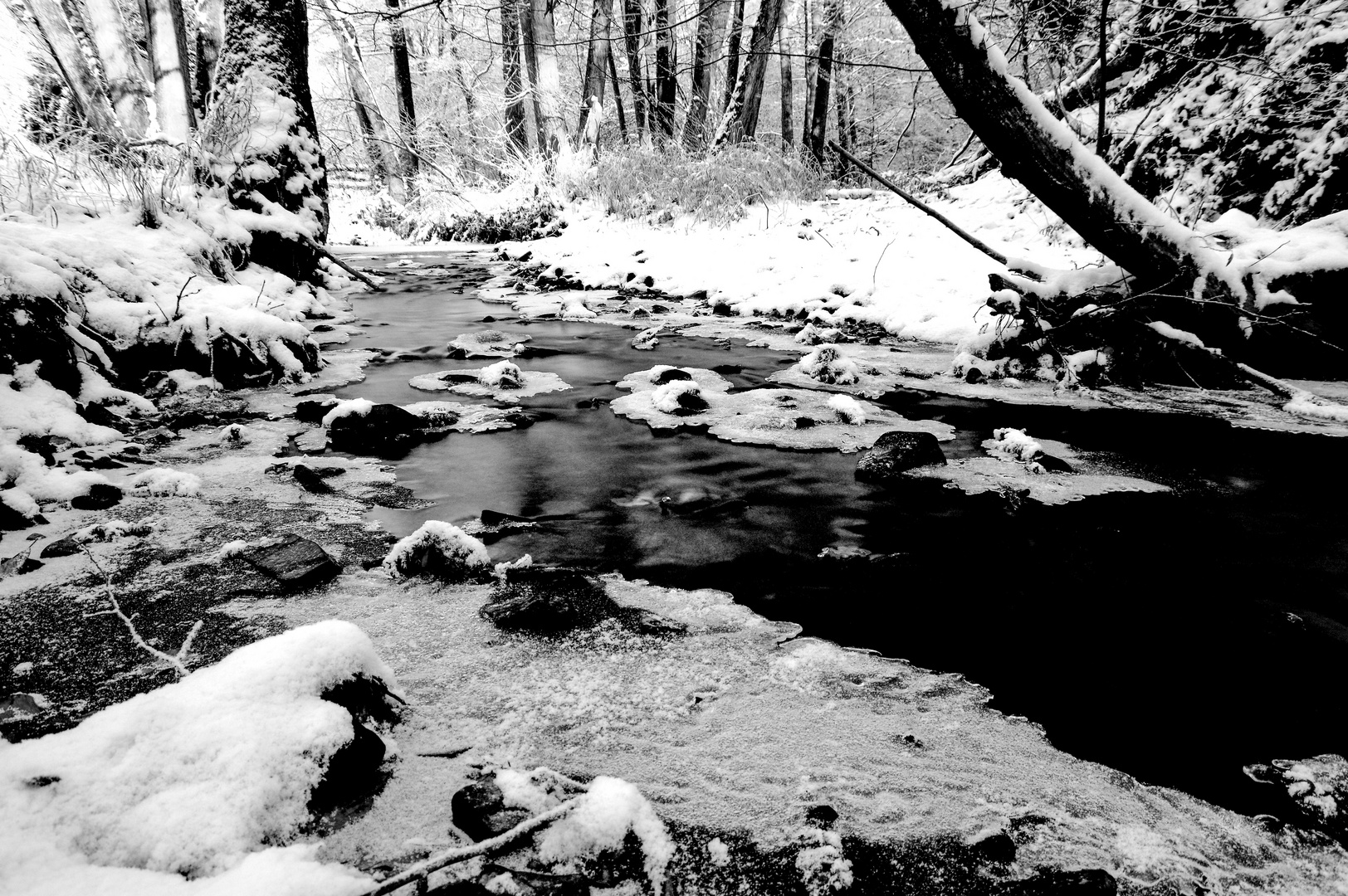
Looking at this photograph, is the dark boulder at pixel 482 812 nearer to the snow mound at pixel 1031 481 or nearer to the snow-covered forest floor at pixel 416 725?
the snow-covered forest floor at pixel 416 725

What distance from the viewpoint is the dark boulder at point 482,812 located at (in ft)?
3.37

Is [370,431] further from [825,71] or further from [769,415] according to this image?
[825,71]

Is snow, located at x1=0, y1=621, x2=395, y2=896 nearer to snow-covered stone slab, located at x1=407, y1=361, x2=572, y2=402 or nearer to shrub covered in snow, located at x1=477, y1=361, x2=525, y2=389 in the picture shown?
snow-covered stone slab, located at x1=407, y1=361, x2=572, y2=402

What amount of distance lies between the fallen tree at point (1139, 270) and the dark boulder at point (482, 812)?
11.5ft

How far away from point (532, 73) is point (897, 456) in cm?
1355

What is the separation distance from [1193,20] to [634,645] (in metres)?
6.21

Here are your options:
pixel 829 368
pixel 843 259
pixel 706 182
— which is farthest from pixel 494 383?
pixel 706 182

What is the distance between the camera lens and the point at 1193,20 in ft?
16.2

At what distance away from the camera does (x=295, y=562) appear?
188 cm

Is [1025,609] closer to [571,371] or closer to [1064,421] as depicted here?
[1064,421]

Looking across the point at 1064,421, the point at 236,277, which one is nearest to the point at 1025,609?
the point at 1064,421

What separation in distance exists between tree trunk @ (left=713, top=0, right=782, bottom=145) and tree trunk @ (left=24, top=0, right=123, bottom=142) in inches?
317

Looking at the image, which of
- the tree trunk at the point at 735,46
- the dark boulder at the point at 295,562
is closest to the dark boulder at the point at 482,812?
the dark boulder at the point at 295,562

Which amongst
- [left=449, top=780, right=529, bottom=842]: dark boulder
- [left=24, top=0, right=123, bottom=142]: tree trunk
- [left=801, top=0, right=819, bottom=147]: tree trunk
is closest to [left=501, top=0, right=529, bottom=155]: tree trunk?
[left=801, top=0, right=819, bottom=147]: tree trunk
